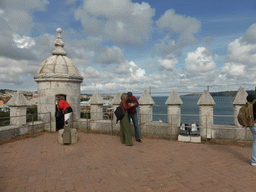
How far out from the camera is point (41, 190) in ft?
9.41

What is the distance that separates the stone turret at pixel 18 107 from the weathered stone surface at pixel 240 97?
8.30 meters

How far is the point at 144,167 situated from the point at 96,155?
1.51 metres

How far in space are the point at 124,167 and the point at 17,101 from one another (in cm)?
551

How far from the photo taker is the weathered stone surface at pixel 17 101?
21.9 ft

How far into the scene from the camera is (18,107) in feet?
22.1

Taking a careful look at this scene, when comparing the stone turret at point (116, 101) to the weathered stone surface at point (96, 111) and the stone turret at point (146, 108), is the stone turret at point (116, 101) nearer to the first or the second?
the weathered stone surface at point (96, 111)

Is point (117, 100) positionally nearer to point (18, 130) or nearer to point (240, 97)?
Answer: point (18, 130)

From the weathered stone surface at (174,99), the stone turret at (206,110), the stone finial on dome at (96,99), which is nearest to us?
the stone turret at (206,110)

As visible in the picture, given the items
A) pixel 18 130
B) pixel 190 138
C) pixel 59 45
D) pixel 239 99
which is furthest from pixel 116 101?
pixel 239 99

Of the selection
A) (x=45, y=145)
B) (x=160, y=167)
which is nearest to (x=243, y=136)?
(x=160, y=167)

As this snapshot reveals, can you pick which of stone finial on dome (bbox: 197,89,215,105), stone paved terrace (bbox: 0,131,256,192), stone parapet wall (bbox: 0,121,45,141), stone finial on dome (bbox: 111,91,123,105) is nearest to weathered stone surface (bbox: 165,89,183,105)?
stone finial on dome (bbox: 197,89,215,105)

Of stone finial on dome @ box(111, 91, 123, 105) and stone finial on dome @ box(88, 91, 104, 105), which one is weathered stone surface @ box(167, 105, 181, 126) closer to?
stone finial on dome @ box(111, 91, 123, 105)

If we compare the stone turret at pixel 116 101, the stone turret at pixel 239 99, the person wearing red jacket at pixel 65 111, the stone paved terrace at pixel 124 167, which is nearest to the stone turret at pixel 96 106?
the stone turret at pixel 116 101

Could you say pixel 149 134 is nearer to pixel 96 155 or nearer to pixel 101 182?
pixel 96 155
